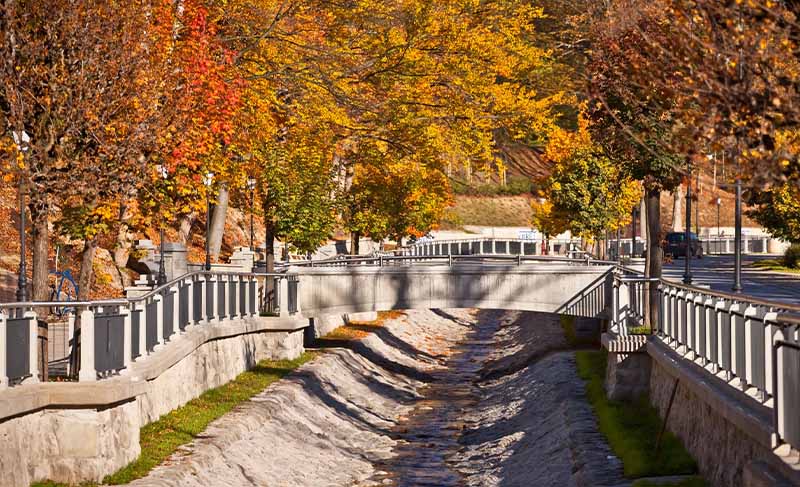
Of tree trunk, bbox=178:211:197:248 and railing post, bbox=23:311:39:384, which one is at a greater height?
tree trunk, bbox=178:211:197:248

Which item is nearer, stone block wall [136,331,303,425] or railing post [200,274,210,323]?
stone block wall [136,331,303,425]

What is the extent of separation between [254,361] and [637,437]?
14.8 m

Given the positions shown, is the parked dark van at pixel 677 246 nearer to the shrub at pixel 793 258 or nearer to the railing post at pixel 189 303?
the shrub at pixel 793 258

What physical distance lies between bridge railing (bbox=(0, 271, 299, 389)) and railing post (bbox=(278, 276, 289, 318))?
318 cm

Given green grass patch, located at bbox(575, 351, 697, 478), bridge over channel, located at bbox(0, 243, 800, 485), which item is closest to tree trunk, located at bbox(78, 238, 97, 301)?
bridge over channel, located at bbox(0, 243, 800, 485)

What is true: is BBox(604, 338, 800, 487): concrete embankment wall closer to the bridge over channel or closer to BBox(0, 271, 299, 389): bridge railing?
the bridge over channel

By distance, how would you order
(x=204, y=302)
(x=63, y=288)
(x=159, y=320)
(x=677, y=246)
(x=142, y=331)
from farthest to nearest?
(x=677, y=246) < (x=63, y=288) < (x=204, y=302) < (x=159, y=320) < (x=142, y=331)

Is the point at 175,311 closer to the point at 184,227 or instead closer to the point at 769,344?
the point at 769,344

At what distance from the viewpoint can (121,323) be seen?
22.3 m

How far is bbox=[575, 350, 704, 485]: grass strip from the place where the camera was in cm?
2173

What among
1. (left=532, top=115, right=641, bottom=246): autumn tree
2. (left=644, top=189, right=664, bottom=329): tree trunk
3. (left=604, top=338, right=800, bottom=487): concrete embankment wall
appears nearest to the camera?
(left=604, top=338, right=800, bottom=487): concrete embankment wall

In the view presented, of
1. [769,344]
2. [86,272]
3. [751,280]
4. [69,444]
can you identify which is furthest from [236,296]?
[751,280]

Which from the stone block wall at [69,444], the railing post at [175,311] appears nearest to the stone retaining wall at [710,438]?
the stone block wall at [69,444]

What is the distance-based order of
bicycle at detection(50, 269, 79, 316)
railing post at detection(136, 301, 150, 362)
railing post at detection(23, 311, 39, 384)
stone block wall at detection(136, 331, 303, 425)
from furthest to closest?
1. bicycle at detection(50, 269, 79, 316)
2. stone block wall at detection(136, 331, 303, 425)
3. railing post at detection(136, 301, 150, 362)
4. railing post at detection(23, 311, 39, 384)
